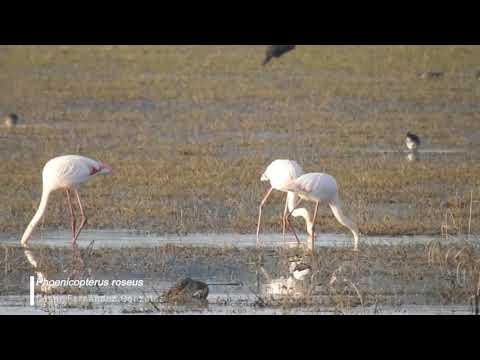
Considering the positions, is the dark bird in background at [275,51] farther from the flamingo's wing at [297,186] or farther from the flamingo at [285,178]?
the flamingo's wing at [297,186]

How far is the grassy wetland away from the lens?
28.6ft

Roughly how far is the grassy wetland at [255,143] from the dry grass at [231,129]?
1.2 inches

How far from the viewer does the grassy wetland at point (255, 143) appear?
28.6ft

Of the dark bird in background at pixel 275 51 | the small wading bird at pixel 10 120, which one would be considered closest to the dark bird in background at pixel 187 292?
the small wading bird at pixel 10 120

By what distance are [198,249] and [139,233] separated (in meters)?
0.90

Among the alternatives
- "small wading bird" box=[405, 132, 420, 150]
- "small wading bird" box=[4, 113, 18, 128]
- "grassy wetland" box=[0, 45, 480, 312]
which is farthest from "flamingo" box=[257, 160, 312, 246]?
"small wading bird" box=[4, 113, 18, 128]

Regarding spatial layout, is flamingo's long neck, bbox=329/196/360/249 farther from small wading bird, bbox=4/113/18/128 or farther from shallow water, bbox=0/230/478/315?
small wading bird, bbox=4/113/18/128

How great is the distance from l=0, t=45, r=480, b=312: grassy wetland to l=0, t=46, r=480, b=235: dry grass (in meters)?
0.03

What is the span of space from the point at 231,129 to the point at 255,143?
4.49 feet

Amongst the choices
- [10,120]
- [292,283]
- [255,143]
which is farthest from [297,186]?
[10,120]

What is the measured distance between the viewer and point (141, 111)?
59.2 feet

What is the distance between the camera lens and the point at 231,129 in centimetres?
1608

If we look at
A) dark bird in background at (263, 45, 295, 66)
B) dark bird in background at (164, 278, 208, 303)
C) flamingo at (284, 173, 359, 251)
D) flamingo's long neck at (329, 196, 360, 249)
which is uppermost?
dark bird in background at (263, 45, 295, 66)

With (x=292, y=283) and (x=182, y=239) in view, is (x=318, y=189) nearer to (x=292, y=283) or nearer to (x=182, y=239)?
(x=182, y=239)
